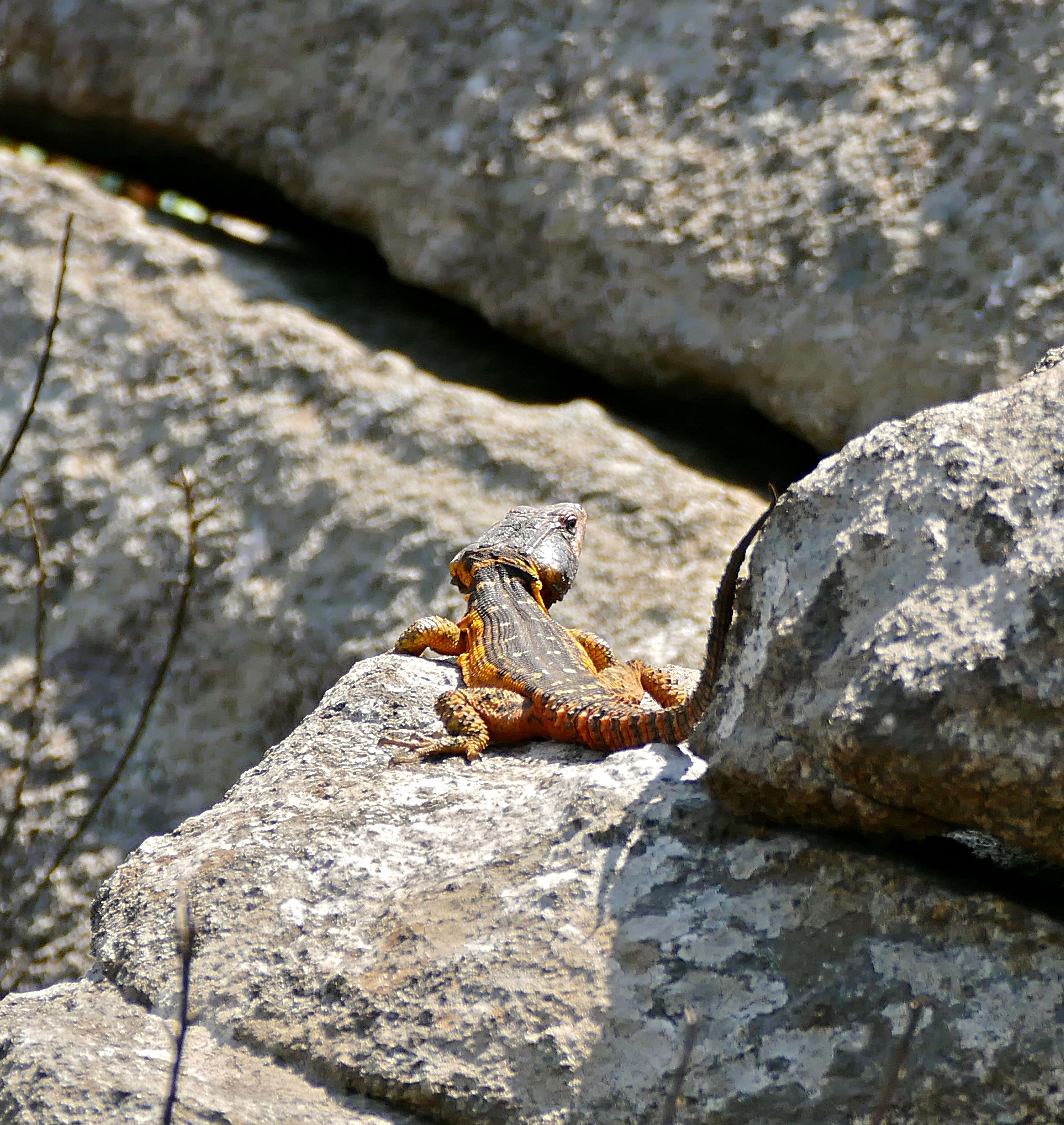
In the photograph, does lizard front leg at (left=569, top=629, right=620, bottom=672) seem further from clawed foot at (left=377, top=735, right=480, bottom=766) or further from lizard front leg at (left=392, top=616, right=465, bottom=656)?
clawed foot at (left=377, top=735, right=480, bottom=766)

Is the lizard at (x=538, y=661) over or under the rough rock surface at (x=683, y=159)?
under

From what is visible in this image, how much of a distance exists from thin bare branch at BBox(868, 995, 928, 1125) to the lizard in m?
0.78

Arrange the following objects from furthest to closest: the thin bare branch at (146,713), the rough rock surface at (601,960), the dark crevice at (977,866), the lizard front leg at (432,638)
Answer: the lizard front leg at (432,638)
the thin bare branch at (146,713)
the dark crevice at (977,866)
the rough rock surface at (601,960)

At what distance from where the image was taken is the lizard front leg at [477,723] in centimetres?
300

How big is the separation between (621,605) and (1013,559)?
324 cm

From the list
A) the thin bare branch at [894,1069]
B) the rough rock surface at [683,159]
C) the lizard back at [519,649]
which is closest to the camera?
the thin bare branch at [894,1069]

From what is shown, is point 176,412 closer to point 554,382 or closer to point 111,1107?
point 554,382

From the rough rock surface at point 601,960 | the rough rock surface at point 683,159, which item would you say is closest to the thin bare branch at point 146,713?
the rough rock surface at point 601,960

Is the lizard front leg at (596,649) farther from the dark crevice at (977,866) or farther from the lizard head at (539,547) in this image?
the dark crevice at (977,866)

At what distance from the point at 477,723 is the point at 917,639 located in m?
1.73

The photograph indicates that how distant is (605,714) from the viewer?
3135 millimetres

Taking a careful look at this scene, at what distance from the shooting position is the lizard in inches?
113

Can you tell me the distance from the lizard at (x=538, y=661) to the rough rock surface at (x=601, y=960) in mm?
430

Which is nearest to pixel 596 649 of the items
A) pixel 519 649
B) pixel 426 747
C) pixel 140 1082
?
pixel 519 649
